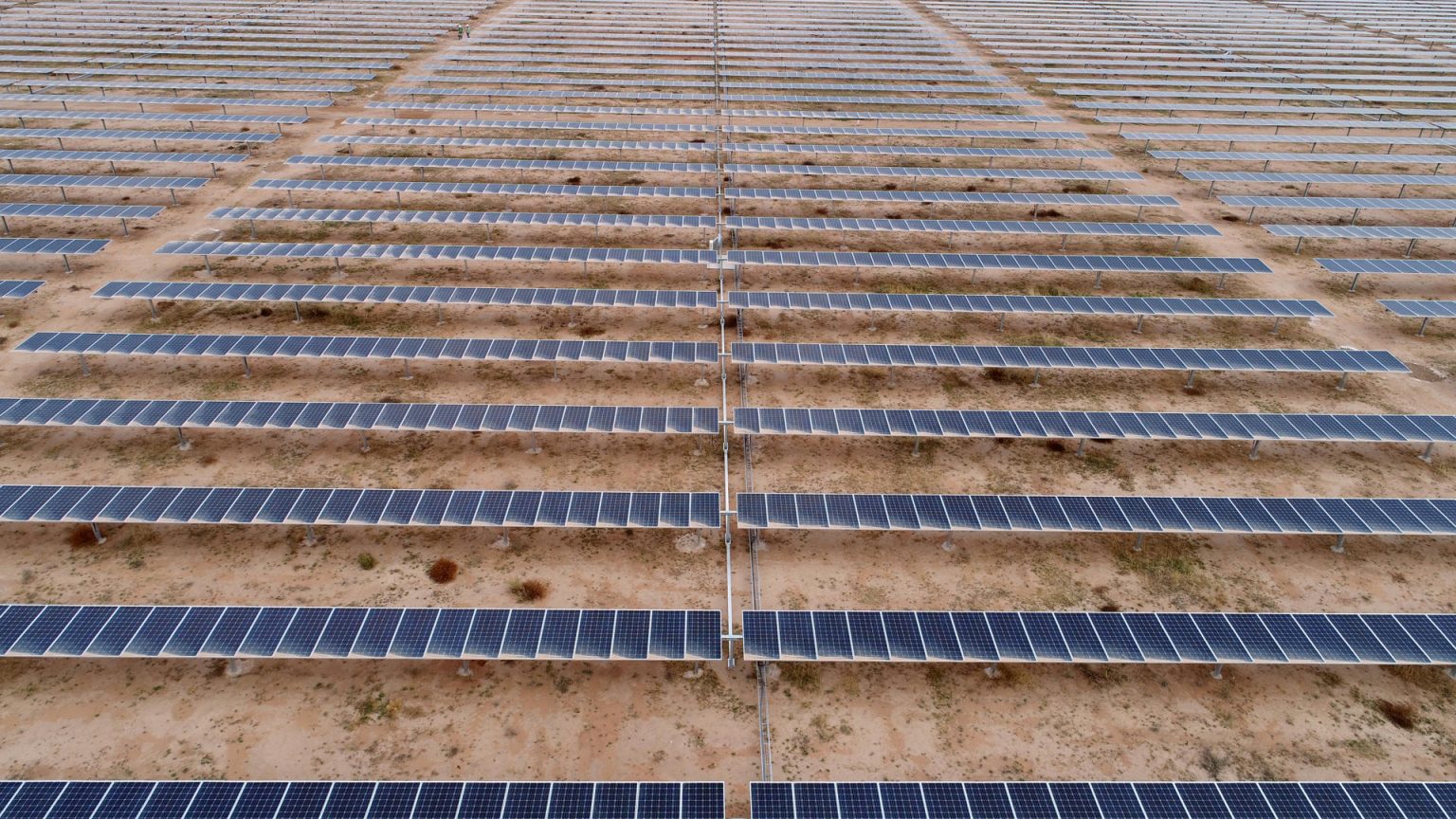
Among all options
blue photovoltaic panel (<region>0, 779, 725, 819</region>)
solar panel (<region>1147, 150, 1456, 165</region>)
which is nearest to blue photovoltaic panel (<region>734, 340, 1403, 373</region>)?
blue photovoltaic panel (<region>0, 779, 725, 819</region>)

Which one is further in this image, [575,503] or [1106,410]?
[1106,410]

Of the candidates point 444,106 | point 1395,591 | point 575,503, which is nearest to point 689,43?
point 444,106

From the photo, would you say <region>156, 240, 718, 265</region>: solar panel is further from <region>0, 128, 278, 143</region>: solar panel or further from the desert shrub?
the desert shrub

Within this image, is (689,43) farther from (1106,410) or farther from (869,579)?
(869,579)

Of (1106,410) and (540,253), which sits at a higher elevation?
(540,253)

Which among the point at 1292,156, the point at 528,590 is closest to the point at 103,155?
the point at 528,590

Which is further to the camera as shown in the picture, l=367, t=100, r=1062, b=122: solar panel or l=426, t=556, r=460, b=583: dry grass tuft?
l=367, t=100, r=1062, b=122: solar panel
